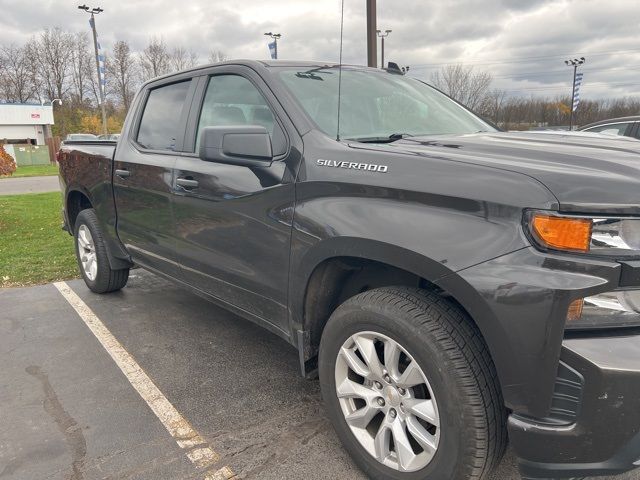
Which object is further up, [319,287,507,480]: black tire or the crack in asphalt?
[319,287,507,480]: black tire

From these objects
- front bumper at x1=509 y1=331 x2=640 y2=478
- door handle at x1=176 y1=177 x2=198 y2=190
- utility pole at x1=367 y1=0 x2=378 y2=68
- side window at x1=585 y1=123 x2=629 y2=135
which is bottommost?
front bumper at x1=509 y1=331 x2=640 y2=478

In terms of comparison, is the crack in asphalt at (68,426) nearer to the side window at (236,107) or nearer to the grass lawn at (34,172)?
the side window at (236,107)

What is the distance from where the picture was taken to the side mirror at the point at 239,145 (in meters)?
2.44

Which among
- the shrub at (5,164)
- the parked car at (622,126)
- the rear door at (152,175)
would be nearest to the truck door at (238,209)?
the rear door at (152,175)

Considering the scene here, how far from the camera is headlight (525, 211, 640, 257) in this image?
5.26 ft

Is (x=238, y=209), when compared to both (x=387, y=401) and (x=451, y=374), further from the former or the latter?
(x=451, y=374)

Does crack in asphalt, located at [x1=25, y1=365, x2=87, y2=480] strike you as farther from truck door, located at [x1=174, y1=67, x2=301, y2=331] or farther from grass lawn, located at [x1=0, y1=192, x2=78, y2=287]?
grass lawn, located at [x1=0, y1=192, x2=78, y2=287]

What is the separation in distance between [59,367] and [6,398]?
1.38ft

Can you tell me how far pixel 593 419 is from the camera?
1.60m

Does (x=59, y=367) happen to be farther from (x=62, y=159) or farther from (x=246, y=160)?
(x=62, y=159)

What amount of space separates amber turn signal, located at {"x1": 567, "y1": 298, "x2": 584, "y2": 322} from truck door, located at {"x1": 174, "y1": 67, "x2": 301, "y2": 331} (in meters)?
1.28

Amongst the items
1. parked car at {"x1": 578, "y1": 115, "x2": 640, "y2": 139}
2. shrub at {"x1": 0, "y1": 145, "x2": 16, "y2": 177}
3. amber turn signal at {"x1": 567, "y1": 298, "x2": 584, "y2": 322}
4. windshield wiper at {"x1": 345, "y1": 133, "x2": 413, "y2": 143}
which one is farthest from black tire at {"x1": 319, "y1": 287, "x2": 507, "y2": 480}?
shrub at {"x1": 0, "y1": 145, "x2": 16, "y2": 177}

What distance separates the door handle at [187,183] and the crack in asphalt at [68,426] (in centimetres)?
145

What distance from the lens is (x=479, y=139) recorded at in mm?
2438
